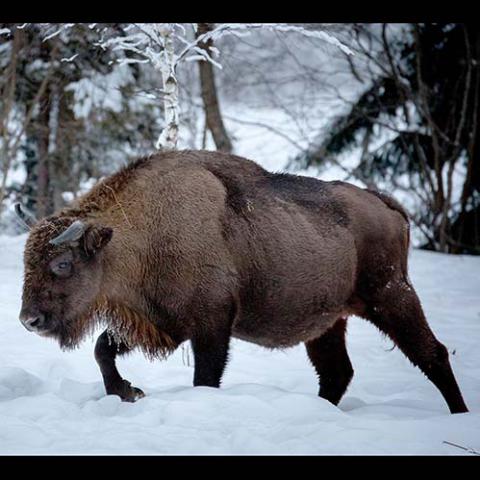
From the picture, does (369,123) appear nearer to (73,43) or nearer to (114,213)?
(73,43)

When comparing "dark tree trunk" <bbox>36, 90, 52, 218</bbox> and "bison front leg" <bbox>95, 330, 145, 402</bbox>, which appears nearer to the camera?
"bison front leg" <bbox>95, 330, 145, 402</bbox>

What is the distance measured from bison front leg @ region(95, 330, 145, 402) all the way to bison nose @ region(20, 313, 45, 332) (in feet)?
1.92

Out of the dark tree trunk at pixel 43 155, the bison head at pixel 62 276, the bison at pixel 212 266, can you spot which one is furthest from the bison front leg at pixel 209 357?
the dark tree trunk at pixel 43 155

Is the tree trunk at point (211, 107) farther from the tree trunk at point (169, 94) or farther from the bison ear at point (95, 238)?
the bison ear at point (95, 238)

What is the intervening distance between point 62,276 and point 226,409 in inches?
60.7

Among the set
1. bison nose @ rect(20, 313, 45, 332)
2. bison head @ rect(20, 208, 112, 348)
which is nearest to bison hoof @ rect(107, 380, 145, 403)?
bison head @ rect(20, 208, 112, 348)

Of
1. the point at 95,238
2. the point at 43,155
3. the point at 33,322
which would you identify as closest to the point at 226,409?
the point at 33,322

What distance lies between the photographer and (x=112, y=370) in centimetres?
527

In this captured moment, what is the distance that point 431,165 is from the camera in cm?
1473

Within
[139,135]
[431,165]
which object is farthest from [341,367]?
[139,135]

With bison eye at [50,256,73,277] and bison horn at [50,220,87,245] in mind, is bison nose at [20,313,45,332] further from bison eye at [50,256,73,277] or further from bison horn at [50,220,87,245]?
bison horn at [50,220,87,245]

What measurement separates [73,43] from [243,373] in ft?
29.4

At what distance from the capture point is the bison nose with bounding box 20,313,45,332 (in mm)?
4855

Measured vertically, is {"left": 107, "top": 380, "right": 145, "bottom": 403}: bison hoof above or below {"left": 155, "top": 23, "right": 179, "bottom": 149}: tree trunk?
below
